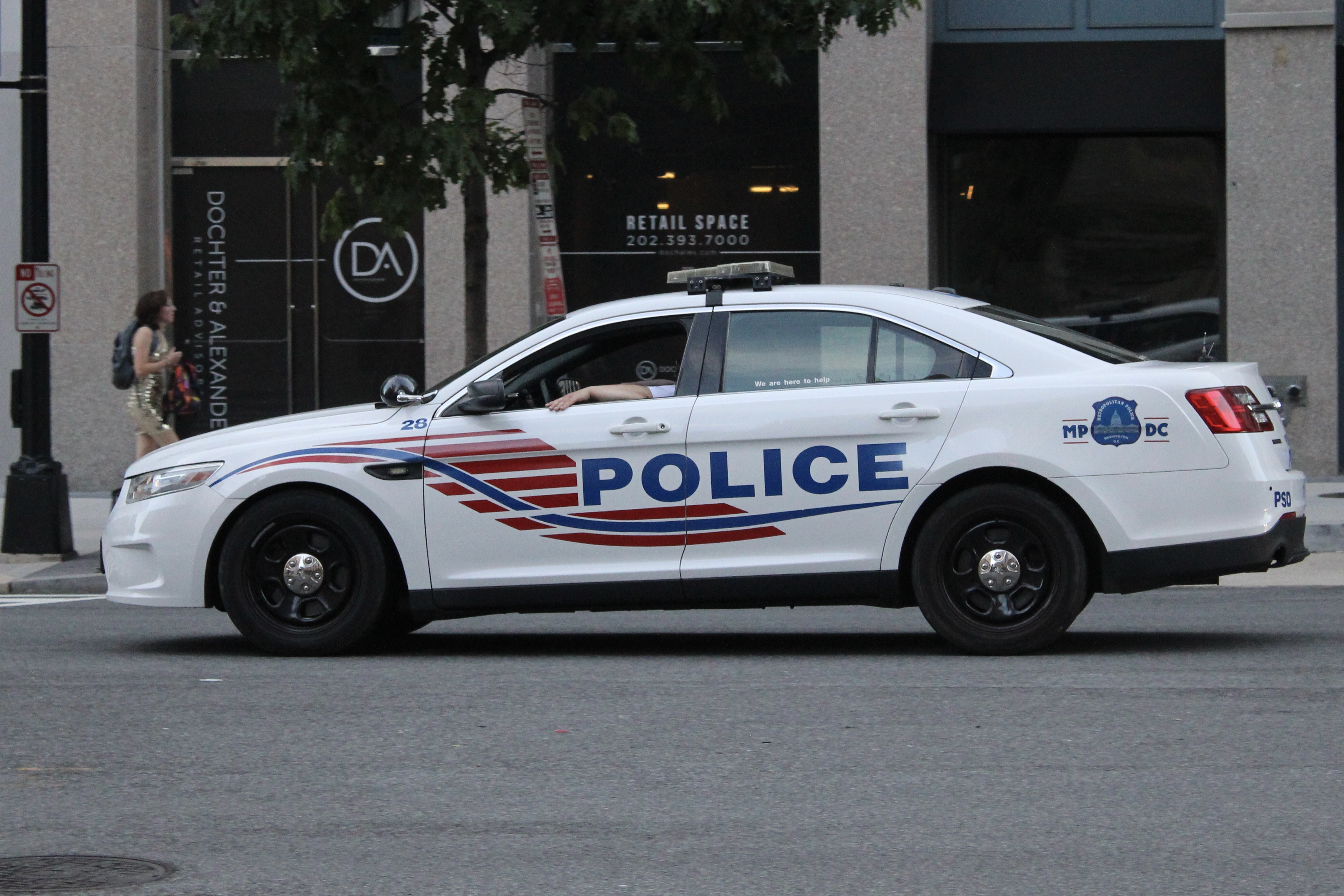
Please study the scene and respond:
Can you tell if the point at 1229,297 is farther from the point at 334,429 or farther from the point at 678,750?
the point at 678,750

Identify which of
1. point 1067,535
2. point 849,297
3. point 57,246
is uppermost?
point 57,246

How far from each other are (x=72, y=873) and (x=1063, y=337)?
200 inches

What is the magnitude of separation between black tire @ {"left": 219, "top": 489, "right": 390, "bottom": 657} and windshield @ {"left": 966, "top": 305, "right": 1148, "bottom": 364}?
295cm

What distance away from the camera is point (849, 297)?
27.2ft

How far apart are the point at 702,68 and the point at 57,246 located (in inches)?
353

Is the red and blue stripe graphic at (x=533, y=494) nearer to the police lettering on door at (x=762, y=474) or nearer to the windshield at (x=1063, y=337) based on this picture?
the police lettering on door at (x=762, y=474)

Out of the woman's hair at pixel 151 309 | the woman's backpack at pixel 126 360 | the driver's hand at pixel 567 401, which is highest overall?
the woman's hair at pixel 151 309

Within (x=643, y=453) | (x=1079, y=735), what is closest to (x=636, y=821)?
(x=1079, y=735)

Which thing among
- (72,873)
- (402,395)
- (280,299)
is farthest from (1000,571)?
(280,299)

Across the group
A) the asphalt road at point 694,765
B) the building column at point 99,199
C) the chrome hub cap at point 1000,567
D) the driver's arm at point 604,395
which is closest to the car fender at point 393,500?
the asphalt road at point 694,765

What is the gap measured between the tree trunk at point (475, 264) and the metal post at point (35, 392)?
3.09m

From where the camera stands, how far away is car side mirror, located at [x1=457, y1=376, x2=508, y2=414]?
8234mm

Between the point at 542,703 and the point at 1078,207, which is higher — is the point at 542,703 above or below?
below

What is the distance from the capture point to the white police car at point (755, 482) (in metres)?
7.92
